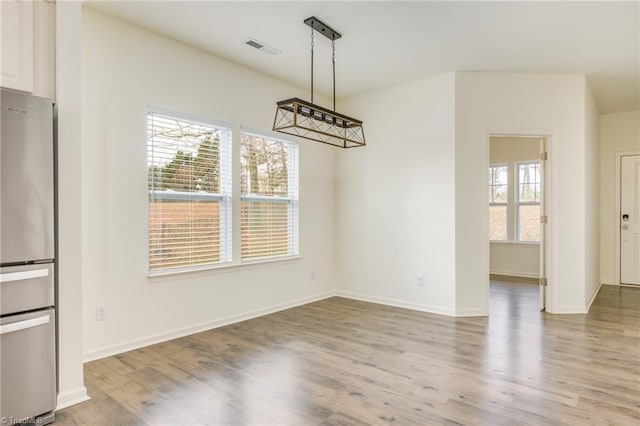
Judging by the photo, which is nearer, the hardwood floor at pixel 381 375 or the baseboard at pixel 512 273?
the hardwood floor at pixel 381 375

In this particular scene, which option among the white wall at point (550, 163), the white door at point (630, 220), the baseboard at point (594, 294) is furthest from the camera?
the white door at point (630, 220)

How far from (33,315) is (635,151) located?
8.11 meters

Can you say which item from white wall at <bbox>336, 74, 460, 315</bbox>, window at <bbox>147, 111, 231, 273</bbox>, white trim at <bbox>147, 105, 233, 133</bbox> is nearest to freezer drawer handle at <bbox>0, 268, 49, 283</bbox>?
window at <bbox>147, 111, 231, 273</bbox>

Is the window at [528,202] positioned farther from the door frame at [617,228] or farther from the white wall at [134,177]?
the white wall at [134,177]

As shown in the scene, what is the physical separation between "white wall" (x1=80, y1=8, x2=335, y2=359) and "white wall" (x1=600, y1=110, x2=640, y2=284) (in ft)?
19.8

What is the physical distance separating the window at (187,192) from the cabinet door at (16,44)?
129 cm

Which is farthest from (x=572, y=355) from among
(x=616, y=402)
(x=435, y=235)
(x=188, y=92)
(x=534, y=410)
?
(x=188, y=92)

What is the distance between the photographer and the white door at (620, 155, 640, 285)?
6.17m

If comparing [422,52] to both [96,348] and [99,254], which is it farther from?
[96,348]

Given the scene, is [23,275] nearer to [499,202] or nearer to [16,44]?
[16,44]

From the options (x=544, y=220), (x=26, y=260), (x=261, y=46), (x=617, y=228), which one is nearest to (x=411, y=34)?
(x=261, y=46)

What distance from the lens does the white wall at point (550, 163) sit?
4.46 meters

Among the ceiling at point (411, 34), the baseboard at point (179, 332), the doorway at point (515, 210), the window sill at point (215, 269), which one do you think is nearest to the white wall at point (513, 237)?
the doorway at point (515, 210)

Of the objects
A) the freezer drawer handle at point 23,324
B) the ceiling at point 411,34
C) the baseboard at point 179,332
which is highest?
the ceiling at point 411,34
